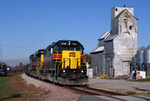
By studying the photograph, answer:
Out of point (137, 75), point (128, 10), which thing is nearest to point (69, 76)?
point (137, 75)

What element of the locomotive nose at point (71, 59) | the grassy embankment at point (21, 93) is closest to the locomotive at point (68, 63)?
the locomotive nose at point (71, 59)

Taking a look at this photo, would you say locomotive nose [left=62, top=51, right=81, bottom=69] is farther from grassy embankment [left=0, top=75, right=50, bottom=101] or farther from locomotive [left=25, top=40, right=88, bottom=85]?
grassy embankment [left=0, top=75, right=50, bottom=101]

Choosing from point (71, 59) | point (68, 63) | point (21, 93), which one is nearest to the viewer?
point (21, 93)

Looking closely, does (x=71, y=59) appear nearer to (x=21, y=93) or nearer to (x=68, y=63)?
(x=68, y=63)

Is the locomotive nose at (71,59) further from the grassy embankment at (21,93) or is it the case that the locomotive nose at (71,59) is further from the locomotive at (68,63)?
the grassy embankment at (21,93)

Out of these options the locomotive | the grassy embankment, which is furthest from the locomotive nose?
the grassy embankment

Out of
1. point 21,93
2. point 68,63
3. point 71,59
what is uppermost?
point 71,59

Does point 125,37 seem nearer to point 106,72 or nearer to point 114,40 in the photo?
point 114,40

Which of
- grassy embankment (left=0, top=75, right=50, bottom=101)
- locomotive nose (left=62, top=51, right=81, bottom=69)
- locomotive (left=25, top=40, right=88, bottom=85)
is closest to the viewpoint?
grassy embankment (left=0, top=75, right=50, bottom=101)

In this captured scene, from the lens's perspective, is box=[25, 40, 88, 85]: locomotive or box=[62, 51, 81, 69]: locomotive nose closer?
box=[25, 40, 88, 85]: locomotive

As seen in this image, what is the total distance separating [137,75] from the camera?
33156 mm

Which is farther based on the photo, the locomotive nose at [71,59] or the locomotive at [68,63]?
the locomotive nose at [71,59]

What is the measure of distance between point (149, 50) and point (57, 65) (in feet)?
75.4

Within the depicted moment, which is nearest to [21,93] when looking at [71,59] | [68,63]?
[68,63]
